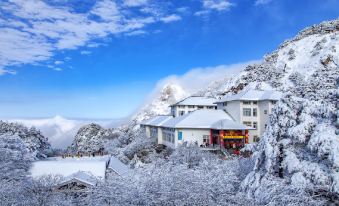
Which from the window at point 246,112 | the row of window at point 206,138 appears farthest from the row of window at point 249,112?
the row of window at point 206,138

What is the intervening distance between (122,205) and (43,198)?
6317mm

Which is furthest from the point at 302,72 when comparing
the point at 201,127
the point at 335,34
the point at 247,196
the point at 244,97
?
the point at 247,196

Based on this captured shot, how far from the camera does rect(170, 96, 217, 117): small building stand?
2061 inches

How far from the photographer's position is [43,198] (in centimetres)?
1775

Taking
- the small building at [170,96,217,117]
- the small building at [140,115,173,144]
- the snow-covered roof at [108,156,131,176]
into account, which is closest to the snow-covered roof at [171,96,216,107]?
the small building at [170,96,217,117]

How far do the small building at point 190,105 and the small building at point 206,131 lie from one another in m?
9.73

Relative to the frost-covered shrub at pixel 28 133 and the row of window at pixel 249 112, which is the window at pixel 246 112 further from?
the frost-covered shrub at pixel 28 133

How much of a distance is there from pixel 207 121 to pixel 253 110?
792 cm

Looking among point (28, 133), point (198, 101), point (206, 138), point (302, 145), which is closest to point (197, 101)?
point (198, 101)

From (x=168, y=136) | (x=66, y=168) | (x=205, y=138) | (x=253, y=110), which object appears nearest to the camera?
(x=66, y=168)

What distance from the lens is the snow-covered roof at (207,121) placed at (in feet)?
130

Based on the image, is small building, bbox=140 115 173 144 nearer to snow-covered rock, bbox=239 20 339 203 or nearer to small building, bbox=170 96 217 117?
small building, bbox=170 96 217 117

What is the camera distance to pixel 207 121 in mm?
41094

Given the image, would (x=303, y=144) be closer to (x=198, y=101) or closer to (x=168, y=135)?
(x=168, y=135)
